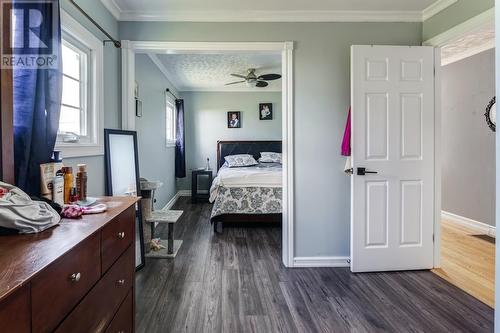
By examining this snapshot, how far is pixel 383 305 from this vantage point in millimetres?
2115

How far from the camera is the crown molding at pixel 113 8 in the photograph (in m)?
2.37

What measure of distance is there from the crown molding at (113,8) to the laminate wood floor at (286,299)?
7.67 ft

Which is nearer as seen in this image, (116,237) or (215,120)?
(116,237)

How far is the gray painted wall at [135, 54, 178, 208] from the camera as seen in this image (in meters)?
3.68

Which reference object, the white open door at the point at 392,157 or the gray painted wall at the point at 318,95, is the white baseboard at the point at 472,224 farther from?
the gray painted wall at the point at 318,95

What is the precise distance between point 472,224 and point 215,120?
5037 millimetres

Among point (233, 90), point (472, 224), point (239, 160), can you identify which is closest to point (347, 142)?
point (472, 224)

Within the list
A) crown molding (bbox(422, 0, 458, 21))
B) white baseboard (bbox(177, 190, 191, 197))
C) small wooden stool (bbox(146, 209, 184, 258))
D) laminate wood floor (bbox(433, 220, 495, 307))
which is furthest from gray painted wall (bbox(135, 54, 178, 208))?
laminate wood floor (bbox(433, 220, 495, 307))

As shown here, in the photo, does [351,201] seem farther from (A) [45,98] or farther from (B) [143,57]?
(B) [143,57]

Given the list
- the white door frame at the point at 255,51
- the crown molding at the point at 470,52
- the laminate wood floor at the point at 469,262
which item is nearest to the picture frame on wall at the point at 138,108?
the white door frame at the point at 255,51

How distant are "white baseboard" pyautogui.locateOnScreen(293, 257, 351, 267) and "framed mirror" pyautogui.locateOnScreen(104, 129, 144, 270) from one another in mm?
1517

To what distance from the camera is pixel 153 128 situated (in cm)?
423

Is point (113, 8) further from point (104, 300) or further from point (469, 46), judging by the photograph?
point (469, 46)

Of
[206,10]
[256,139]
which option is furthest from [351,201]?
[256,139]
